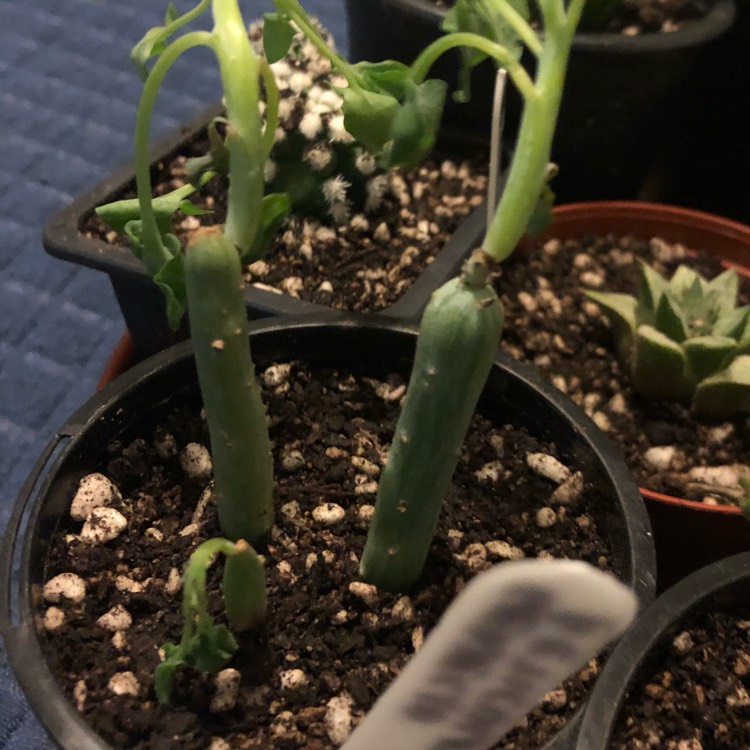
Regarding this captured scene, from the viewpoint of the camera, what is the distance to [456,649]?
0.31m

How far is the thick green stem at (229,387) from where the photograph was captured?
404 millimetres

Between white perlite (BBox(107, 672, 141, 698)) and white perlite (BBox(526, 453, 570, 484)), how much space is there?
1.00 ft

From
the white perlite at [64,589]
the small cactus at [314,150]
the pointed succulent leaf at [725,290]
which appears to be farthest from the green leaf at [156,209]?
the pointed succulent leaf at [725,290]

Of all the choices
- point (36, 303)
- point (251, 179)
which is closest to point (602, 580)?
point (251, 179)

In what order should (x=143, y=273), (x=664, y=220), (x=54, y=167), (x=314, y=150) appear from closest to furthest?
1. (x=143, y=273)
2. (x=314, y=150)
3. (x=664, y=220)
4. (x=54, y=167)

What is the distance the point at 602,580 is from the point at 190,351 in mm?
380

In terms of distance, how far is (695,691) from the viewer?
0.51m

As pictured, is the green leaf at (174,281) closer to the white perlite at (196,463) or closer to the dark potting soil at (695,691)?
the white perlite at (196,463)

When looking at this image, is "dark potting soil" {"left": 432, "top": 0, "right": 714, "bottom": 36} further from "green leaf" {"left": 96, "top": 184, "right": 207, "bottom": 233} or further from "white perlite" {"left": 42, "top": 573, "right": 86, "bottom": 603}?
"white perlite" {"left": 42, "top": 573, "right": 86, "bottom": 603}

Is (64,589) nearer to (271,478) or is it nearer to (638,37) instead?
(271,478)

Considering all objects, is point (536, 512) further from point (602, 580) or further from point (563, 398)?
point (602, 580)

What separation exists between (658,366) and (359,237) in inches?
12.8

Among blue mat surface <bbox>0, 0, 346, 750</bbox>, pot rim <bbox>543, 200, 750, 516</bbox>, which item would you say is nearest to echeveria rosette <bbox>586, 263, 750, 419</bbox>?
pot rim <bbox>543, 200, 750, 516</bbox>

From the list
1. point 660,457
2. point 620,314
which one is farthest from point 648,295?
point 660,457
